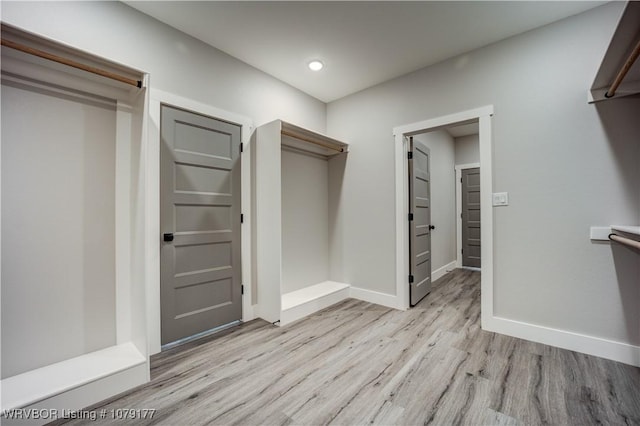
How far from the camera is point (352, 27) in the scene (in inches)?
92.3

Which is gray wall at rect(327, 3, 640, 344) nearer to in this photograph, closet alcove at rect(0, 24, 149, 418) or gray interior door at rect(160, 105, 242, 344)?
gray interior door at rect(160, 105, 242, 344)

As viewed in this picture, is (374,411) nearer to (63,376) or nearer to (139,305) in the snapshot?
(139,305)

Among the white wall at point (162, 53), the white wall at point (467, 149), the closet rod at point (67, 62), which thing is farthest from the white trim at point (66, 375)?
the white wall at point (467, 149)

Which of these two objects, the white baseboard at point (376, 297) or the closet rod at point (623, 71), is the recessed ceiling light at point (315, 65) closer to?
the closet rod at point (623, 71)

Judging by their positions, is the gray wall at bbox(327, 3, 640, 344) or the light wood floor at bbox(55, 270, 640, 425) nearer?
the light wood floor at bbox(55, 270, 640, 425)

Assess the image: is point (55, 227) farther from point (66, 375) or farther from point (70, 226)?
point (66, 375)

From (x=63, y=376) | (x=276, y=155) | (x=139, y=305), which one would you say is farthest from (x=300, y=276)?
(x=63, y=376)

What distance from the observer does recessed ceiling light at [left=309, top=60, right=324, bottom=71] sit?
2871 millimetres

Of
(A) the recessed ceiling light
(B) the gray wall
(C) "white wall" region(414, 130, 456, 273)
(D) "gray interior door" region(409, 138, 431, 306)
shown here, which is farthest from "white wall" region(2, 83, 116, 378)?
(C) "white wall" region(414, 130, 456, 273)

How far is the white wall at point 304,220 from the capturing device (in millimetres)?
3285

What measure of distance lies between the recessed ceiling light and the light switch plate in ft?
7.13

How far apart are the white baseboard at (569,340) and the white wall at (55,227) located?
3.23 metres

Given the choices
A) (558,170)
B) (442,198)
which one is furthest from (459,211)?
(558,170)

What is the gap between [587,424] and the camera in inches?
55.8
